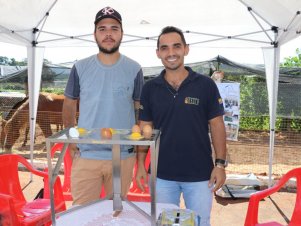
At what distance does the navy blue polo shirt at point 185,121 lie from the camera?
191cm

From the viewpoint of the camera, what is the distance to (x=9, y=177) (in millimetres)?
2959

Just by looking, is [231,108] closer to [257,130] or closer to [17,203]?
[17,203]

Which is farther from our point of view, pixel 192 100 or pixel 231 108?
pixel 231 108

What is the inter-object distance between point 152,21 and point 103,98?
102 inches

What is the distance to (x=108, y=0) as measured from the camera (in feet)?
13.2

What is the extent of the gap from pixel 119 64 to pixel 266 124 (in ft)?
24.8

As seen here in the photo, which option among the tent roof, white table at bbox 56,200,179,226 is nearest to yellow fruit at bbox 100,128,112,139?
white table at bbox 56,200,179,226

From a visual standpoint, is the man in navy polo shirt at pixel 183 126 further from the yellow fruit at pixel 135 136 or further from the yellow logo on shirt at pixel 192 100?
the yellow fruit at pixel 135 136

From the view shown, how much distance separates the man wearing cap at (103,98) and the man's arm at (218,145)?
0.52 m

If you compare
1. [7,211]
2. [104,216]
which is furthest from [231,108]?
[104,216]

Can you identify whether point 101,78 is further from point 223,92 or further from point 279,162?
point 279,162

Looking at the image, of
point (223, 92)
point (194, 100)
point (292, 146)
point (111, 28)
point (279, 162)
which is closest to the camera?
point (194, 100)

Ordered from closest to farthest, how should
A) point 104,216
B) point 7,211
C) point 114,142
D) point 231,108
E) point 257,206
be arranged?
1. point 114,142
2. point 104,216
3. point 7,211
4. point 257,206
5. point 231,108

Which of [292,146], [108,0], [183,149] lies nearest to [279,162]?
[292,146]
